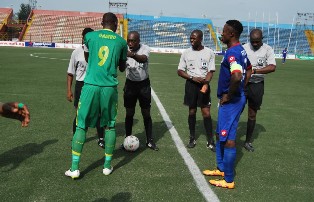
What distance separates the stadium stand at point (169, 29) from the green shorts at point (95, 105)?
56814 mm

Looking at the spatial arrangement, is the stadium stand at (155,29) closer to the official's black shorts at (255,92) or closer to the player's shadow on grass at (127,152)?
the player's shadow on grass at (127,152)

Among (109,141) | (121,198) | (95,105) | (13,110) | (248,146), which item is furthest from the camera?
(248,146)

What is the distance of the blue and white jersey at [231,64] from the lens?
428 centimetres

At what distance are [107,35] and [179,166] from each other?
7.89 feet

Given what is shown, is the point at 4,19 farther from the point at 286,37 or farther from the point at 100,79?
the point at 100,79

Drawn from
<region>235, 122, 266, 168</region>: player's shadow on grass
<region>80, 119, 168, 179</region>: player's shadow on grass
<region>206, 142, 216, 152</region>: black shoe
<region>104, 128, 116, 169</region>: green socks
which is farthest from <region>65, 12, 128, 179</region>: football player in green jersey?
<region>235, 122, 266, 168</region>: player's shadow on grass

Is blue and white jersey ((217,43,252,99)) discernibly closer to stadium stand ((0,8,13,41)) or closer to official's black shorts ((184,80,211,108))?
official's black shorts ((184,80,211,108))

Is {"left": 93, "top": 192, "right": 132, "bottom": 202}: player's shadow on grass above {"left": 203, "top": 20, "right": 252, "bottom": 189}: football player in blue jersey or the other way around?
the other way around

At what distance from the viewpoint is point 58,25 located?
62219 millimetres

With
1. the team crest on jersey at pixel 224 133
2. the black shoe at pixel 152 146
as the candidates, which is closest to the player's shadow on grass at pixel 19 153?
the black shoe at pixel 152 146

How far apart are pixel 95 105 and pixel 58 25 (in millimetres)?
62227

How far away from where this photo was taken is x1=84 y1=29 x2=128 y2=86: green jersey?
14.5 ft

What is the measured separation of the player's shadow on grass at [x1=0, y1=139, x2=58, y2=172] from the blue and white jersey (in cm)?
336

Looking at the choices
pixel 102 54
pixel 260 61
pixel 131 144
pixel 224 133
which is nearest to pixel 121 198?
pixel 224 133
